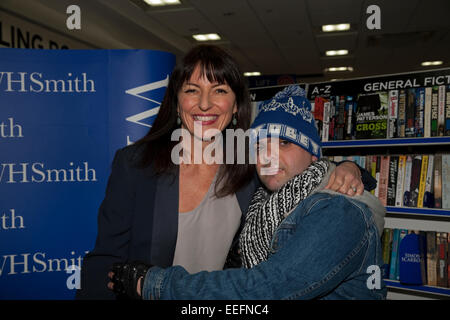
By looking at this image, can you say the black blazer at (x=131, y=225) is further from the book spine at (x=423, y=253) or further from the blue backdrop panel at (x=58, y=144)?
the book spine at (x=423, y=253)

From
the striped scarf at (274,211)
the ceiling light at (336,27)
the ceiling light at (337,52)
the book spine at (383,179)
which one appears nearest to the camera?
the striped scarf at (274,211)

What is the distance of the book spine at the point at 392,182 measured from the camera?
89.2 inches

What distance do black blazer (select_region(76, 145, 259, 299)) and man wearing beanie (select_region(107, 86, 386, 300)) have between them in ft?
0.85

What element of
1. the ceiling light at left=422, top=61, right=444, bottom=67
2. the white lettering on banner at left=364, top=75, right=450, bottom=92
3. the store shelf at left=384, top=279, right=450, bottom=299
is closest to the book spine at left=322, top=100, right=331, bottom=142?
the white lettering on banner at left=364, top=75, right=450, bottom=92

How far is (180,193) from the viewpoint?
1.39 metres

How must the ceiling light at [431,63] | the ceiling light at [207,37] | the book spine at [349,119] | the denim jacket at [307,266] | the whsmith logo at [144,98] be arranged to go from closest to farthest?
the denim jacket at [307,266] < the whsmith logo at [144,98] < the book spine at [349,119] < the ceiling light at [207,37] < the ceiling light at [431,63]

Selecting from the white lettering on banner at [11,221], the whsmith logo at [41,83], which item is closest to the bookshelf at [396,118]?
the whsmith logo at [41,83]

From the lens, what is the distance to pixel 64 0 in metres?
4.70

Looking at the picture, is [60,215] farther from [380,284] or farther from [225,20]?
[225,20]

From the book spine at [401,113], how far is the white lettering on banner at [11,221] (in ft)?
8.23

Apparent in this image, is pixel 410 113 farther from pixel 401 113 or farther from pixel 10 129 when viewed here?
pixel 10 129

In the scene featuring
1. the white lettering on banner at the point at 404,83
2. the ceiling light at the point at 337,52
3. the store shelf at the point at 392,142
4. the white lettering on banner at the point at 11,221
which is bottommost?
the white lettering on banner at the point at 11,221

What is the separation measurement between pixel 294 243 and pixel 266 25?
6079 mm

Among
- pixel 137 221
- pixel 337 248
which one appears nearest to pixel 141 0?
pixel 137 221
